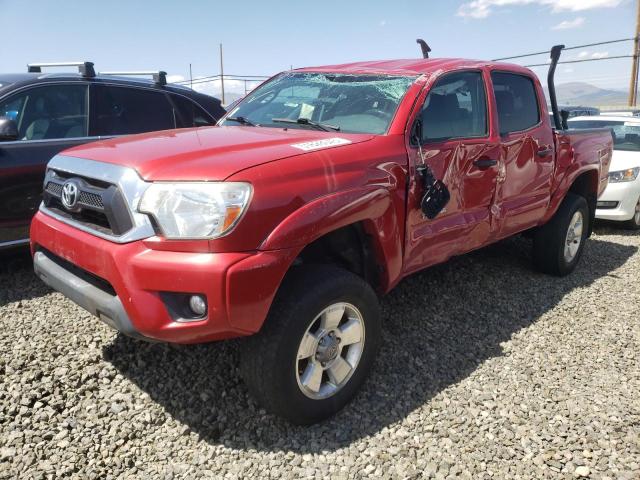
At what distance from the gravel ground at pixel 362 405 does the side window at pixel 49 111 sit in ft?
4.29

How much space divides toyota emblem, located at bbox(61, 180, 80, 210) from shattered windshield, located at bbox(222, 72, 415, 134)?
1.28m

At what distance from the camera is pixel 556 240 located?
15.8ft

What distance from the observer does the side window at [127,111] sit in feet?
15.5

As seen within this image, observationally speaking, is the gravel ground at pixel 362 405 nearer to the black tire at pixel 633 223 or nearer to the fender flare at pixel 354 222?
the fender flare at pixel 354 222

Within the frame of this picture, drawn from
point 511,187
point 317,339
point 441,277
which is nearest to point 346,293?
point 317,339

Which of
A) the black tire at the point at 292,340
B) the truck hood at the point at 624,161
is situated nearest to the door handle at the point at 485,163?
the black tire at the point at 292,340

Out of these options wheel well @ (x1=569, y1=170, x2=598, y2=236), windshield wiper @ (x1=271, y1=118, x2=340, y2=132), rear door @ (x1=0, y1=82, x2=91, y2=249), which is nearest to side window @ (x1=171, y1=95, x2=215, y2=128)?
rear door @ (x1=0, y1=82, x2=91, y2=249)

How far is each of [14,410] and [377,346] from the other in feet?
6.11

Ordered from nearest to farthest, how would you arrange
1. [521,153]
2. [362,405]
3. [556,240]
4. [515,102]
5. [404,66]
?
[362,405] < [404,66] < [521,153] < [515,102] < [556,240]

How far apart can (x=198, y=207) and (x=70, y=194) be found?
0.85m

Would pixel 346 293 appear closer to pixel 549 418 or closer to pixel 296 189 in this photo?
pixel 296 189

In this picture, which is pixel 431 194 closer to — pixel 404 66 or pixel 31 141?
pixel 404 66

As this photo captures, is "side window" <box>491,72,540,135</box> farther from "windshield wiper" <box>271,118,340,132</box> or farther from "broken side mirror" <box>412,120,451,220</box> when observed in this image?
"windshield wiper" <box>271,118,340,132</box>

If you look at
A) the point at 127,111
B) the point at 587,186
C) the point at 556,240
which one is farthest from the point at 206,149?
the point at 587,186
